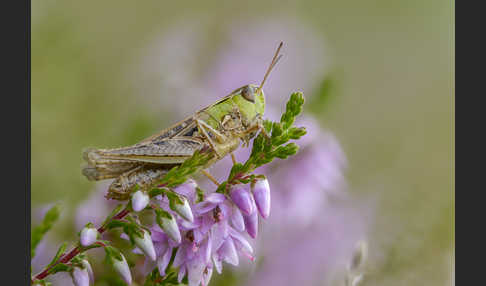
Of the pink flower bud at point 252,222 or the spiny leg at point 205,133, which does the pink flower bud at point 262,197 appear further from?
the spiny leg at point 205,133

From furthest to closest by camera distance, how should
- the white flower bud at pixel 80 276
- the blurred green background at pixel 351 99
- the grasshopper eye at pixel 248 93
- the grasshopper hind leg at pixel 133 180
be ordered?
the blurred green background at pixel 351 99
the grasshopper eye at pixel 248 93
the grasshopper hind leg at pixel 133 180
the white flower bud at pixel 80 276

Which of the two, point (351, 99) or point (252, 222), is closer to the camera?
point (252, 222)

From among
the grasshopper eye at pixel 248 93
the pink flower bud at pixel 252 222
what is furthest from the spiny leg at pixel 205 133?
the pink flower bud at pixel 252 222

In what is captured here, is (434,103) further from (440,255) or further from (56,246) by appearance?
(56,246)

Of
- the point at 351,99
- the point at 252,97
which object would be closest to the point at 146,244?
the point at 252,97

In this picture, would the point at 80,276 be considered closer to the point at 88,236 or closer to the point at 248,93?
the point at 88,236
